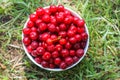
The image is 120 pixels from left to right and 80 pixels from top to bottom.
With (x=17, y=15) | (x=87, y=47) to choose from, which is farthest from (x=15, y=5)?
(x=87, y=47)

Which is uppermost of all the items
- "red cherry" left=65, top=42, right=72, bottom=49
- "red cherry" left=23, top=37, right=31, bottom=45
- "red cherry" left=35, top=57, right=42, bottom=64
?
"red cherry" left=23, top=37, right=31, bottom=45

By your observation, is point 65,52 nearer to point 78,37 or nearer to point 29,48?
point 78,37

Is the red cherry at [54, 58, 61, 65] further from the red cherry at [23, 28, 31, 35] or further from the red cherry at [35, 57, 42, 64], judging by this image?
the red cherry at [23, 28, 31, 35]

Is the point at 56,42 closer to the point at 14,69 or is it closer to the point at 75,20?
the point at 75,20

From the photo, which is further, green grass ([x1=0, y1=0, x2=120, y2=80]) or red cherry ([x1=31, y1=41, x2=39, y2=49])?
green grass ([x1=0, y1=0, x2=120, y2=80])

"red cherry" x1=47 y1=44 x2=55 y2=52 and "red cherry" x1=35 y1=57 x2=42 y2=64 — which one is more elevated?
"red cherry" x1=47 y1=44 x2=55 y2=52

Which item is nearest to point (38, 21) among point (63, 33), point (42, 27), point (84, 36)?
point (42, 27)

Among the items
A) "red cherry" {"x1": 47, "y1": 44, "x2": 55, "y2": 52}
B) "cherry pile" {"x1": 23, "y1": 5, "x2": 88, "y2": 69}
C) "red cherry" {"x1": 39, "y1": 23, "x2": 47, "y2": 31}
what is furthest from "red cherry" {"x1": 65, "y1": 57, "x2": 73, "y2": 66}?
"red cherry" {"x1": 39, "y1": 23, "x2": 47, "y2": 31}
